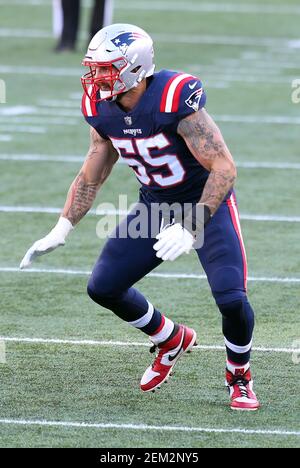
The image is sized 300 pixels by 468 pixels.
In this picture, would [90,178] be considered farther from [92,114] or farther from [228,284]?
[228,284]

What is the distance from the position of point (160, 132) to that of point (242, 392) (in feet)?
3.54

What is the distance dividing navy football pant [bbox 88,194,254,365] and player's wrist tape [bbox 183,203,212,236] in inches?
7.7

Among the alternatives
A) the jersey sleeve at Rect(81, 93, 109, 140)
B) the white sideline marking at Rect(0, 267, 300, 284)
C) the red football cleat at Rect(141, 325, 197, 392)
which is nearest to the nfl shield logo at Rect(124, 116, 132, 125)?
the jersey sleeve at Rect(81, 93, 109, 140)

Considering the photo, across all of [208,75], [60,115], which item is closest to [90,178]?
[60,115]

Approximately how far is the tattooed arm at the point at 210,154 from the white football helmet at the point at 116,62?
28 cm

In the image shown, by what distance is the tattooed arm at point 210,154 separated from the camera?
175 inches

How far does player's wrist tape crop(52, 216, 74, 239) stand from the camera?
4.76 m

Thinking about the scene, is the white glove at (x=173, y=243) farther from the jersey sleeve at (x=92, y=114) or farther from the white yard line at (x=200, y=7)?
the white yard line at (x=200, y=7)

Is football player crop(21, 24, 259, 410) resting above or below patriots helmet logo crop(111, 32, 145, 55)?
below

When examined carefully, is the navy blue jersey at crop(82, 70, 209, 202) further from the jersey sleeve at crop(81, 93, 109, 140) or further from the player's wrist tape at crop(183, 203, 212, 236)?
the player's wrist tape at crop(183, 203, 212, 236)

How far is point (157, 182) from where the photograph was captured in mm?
4719

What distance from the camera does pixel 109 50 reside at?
4.58m

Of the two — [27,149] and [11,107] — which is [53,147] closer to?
[27,149]
